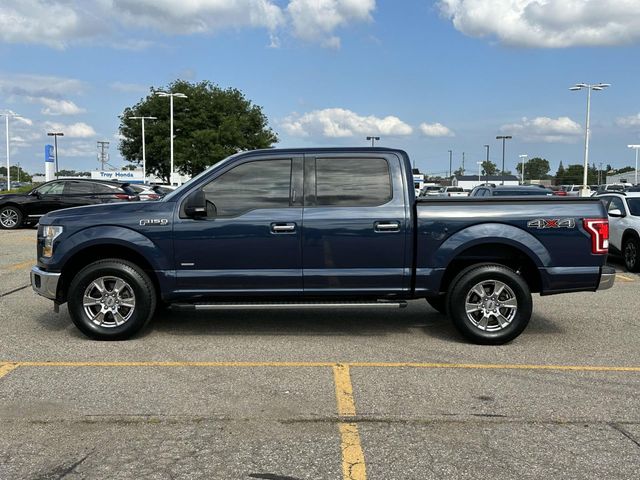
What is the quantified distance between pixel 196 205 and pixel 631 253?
902cm

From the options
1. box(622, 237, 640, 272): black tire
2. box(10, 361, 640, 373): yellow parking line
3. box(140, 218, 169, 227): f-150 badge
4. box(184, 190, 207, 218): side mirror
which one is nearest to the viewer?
box(10, 361, 640, 373): yellow parking line

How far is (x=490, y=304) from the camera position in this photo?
611cm

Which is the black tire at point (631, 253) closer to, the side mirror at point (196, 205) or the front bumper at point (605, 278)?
the front bumper at point (605, 278)

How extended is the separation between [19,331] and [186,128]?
165 feet

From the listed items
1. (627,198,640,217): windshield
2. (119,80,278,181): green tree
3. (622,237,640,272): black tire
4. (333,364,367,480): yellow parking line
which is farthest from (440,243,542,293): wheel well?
(119,80,278,181): green tree

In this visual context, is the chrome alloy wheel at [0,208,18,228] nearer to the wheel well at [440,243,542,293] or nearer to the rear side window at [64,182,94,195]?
the rear side window at [64,182,94,195]

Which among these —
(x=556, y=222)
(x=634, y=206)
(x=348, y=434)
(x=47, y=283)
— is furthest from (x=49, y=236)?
(x=634, y=206)

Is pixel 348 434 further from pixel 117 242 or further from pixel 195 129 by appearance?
pixel 195 129

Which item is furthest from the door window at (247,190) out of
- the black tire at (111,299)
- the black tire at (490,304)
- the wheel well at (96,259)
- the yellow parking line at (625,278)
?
the yellow parking line at (625,278)

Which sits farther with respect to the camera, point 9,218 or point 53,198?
point 53,198

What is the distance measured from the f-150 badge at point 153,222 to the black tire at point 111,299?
44cm

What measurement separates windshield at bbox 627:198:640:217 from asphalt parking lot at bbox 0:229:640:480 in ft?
17.7

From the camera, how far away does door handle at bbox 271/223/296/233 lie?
5.96m

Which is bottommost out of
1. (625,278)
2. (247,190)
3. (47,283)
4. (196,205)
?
(625,278)
